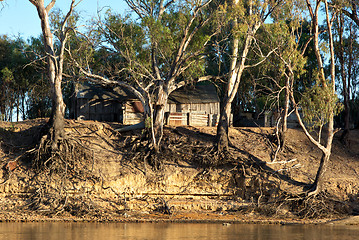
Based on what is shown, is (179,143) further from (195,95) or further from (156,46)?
(195,95)

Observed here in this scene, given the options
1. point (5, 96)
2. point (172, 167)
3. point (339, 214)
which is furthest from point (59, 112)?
point (5, 96)

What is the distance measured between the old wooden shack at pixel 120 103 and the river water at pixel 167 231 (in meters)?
13.4

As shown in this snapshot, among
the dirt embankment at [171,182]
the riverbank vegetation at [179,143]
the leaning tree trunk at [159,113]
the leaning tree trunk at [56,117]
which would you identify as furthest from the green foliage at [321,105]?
the leaning tree trunk at [56,117]

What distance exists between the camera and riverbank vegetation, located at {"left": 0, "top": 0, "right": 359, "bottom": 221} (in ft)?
70.9

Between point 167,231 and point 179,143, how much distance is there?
9199mm

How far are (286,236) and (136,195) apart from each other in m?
8.50

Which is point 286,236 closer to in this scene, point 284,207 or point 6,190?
point 284,207

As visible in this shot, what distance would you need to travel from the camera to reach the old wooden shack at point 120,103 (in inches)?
1253

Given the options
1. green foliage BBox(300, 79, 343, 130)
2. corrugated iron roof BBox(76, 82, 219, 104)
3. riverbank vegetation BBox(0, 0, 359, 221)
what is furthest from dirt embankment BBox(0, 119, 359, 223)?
corrugated iron roof BBox(76, 82, 219, 104)

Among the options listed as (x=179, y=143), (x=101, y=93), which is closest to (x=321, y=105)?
(x=179, y=143)

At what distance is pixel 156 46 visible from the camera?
81.8 ft

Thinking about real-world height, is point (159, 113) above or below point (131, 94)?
below

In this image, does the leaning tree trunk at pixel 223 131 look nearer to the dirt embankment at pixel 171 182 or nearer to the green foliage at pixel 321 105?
the dirt embankment at pixel 171 182

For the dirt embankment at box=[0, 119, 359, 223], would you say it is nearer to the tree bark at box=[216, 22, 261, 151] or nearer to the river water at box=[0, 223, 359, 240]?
the tree bark at box=[216, 22, 261, 151]
